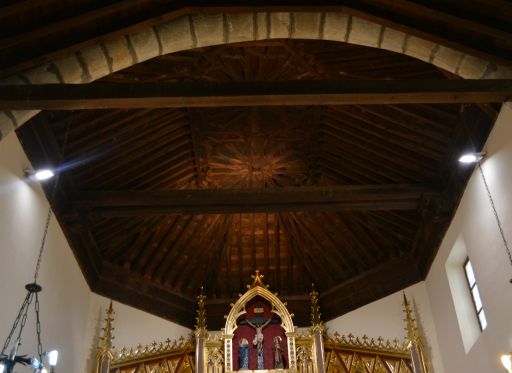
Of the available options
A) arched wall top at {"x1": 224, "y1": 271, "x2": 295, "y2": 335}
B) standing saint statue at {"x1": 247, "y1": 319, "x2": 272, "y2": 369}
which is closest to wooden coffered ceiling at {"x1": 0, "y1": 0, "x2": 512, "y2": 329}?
arched wall top at {"x1": 224, "y1": 271, "x2": 295, "y2": 335}

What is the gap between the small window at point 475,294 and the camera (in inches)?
384

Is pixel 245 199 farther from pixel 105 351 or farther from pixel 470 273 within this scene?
pixel 470 273

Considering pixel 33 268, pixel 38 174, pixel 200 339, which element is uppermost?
pixel 38 174

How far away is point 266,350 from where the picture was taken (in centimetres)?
1131

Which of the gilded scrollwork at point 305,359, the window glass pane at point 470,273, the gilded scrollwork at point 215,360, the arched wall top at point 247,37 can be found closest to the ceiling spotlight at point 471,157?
the arched wall top at point 247,37

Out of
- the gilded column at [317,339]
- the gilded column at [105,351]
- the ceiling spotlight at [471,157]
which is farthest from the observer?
the gilded column at [317,339]

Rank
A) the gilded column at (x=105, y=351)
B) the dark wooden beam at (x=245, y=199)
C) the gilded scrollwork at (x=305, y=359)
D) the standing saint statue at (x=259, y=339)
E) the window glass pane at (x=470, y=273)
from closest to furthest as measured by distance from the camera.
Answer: the window glass pane at (x=470, y=273) → the dark wooden beam at (x=245, y=199) → the gilded column at (x=105, y=351) → the gilded scrollwork at (x=305, y=359) → the standing saint statue at (x=259, y=339)

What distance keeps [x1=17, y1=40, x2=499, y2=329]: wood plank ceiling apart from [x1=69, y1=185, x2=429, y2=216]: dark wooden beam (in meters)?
0.02

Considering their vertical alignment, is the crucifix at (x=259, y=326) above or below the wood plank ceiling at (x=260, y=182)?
below

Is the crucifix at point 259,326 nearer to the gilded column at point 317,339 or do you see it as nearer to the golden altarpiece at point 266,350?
the golden altarpiece at point 266,350

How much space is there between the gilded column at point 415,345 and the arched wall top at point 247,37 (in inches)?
191

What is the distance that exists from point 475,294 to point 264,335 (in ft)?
12.3

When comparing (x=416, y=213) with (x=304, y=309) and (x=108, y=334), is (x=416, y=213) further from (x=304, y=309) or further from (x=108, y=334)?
(x=108, y=334)

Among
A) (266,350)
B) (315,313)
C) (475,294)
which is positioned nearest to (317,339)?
(315,313)
